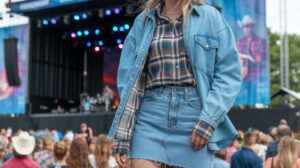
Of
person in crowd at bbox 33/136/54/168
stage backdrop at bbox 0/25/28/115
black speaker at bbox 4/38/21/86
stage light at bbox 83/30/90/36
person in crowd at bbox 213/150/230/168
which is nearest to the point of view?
person in crowd at bbox 213/150/230/168

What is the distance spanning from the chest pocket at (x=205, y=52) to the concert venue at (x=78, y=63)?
441 inches

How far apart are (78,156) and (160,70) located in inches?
124

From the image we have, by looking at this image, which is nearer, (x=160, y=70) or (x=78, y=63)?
(x=160, y=70)

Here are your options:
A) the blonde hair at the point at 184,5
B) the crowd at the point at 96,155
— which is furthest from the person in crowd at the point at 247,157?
the blonde hair at the point at 184,5

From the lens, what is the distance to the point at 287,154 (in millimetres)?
4859

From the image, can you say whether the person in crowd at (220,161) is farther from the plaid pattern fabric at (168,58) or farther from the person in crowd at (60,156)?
the plaid pattern fabric at (168,58)

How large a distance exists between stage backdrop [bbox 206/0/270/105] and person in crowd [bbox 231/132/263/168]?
7607mm

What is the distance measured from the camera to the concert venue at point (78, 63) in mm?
13617

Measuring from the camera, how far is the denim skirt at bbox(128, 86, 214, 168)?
214 cm

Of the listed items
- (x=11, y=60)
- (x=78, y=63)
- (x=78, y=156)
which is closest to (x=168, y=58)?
(x=78, y=156)

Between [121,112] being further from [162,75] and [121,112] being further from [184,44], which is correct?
[184,44]

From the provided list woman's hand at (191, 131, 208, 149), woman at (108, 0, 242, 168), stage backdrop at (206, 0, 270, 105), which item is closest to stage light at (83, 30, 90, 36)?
stage backdrop at (206, 0, 270, 105)

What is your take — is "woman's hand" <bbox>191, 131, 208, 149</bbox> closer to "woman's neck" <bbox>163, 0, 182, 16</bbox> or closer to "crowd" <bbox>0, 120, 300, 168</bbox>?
"woman's neck" <bbox>163, 0, 182, 16</bbox>

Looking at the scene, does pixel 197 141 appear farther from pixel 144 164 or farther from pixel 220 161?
pixel 220 161
